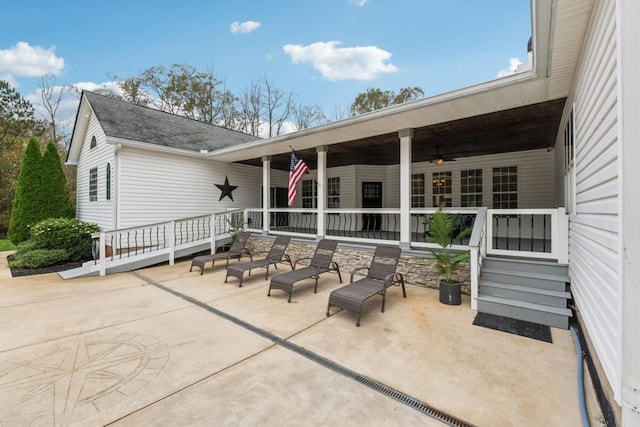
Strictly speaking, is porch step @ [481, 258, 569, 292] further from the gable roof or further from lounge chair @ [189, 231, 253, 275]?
the gable roof

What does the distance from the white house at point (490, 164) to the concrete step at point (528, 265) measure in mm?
284

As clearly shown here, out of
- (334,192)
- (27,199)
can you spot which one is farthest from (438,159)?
(27,199)

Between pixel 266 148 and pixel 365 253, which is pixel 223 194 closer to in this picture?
pixel 266 148

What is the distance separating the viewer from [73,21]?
1469 centimetres

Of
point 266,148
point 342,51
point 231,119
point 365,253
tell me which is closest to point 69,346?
point 365,253

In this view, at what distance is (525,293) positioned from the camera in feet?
14.3

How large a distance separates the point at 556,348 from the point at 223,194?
10.5 metres

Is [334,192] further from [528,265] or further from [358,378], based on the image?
[358,378]

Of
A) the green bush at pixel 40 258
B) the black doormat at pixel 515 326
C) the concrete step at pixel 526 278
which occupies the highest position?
the concrete step at pixel 526 278

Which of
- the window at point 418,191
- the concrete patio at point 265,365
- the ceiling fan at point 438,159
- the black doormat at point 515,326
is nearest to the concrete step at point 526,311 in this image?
the black doormat at point 515,326

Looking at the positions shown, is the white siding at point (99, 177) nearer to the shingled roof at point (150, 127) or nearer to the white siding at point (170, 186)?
the white siding at point (170, 186)

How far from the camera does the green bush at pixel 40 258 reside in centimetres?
743

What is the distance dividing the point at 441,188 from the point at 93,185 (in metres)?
12.9

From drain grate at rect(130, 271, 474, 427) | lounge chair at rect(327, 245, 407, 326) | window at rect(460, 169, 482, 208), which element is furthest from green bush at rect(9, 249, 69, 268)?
window at rect(460, 169, 482, 208)
